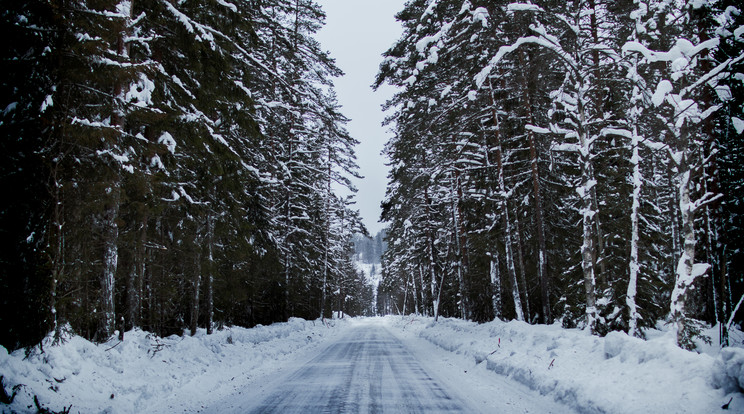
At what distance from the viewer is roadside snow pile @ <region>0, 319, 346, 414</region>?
525 centimetres

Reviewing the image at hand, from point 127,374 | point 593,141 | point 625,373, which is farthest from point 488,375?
point 127,374

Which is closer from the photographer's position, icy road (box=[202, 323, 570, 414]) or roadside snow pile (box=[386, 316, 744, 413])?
roadside snow pile (box=[386, 316, 744, 413])

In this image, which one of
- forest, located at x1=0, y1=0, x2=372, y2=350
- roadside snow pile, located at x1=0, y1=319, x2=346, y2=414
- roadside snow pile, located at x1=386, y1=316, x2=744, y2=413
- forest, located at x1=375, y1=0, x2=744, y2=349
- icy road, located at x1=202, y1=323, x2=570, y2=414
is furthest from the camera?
forest, located at x1=375, y1=0, x2=744, y2=349

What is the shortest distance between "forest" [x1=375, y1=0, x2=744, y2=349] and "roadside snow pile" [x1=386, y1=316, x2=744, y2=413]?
5.20 feet

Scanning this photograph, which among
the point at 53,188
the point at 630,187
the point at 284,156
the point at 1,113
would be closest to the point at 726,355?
the point at 53,188

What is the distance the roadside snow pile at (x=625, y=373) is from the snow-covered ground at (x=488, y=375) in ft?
0.05

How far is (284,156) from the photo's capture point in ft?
75.3

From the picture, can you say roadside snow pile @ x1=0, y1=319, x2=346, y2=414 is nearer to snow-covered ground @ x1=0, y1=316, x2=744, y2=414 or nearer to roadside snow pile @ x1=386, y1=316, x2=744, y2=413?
snow-covered ground @ x1=0, y1=316, x2=744, y2=414

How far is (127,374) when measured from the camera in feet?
24.3

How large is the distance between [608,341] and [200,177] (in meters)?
10.9

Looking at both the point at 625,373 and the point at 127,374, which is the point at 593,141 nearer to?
the point at 625,373

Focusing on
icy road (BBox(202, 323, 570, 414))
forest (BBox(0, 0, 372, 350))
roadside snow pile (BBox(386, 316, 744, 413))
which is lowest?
icy road (BBox(202, 323, 570, 414))

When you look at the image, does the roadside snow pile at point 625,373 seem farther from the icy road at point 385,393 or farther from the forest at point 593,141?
the forest at point 593,141

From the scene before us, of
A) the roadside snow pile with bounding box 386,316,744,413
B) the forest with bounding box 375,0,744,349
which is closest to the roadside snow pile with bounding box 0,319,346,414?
the roadside snow pile with bounding box 386,316,744,413
